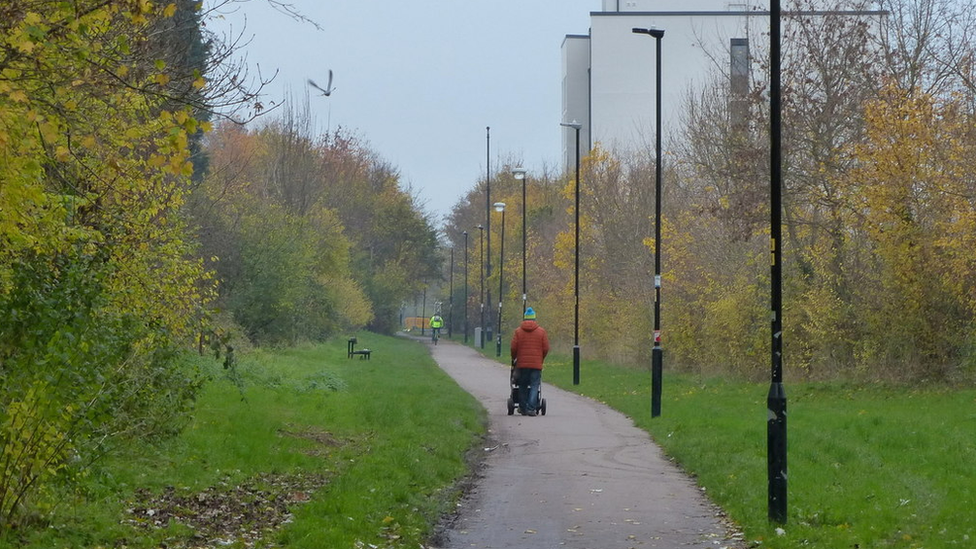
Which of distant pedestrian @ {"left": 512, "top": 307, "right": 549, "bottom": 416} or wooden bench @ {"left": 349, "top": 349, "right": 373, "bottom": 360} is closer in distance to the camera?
distant pedestrian @ {"left": 512, "top": 307, "right": 549, "bottom": 416}

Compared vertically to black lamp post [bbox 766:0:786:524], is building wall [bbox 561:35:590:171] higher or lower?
higher

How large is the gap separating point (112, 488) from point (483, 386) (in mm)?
24117

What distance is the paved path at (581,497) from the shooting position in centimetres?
1042

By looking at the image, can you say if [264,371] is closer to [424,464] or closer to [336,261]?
[424,464]

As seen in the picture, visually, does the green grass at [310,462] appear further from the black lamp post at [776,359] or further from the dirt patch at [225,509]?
the black lamp post at [776,359]

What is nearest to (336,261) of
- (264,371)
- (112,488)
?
(264,371)

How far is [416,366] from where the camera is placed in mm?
44750

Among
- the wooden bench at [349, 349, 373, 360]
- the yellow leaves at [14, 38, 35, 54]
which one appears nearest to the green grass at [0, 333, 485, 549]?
the yellow leaves at [14, 38, 35, 54]

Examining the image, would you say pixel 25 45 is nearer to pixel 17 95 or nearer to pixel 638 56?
pixel 17 95

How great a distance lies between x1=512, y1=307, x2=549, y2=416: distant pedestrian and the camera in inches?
900

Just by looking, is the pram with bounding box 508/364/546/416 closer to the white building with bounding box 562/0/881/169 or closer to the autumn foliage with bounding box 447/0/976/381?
the autumn foliage with bounding box 447/0/976/381

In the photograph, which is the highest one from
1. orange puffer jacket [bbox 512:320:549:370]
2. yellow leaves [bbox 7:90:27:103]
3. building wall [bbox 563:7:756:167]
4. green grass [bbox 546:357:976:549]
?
building wall [bbox 563:7:756:167]

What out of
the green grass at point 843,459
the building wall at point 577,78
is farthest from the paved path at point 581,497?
the building wall at point 577,78

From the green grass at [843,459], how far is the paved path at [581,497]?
1.24ft
